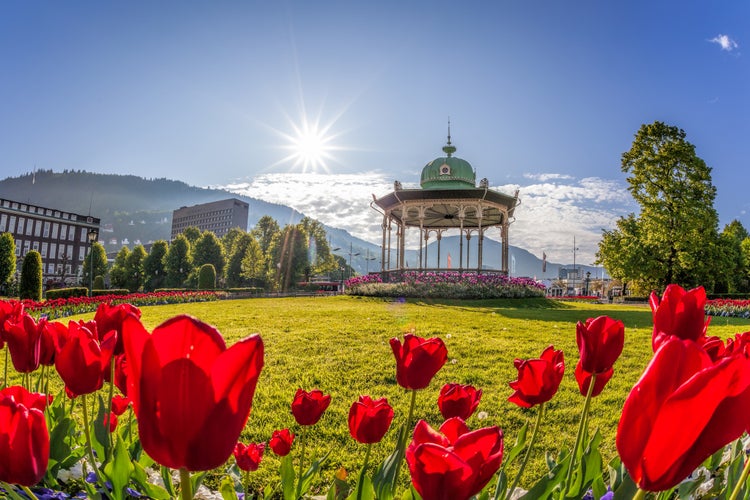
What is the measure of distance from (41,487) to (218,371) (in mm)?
1928

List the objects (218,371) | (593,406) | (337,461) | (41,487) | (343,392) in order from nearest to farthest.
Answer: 1. (218,371)
2. (41,487)
3. (337,461)
4. (593,406)
5. (343,392)

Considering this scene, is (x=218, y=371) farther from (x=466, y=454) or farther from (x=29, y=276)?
(x=29, y=276)

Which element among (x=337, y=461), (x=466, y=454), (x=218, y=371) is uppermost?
(x=218, y=371)

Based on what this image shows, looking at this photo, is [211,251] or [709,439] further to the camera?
[211,251]

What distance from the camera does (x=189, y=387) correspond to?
24.7 inches

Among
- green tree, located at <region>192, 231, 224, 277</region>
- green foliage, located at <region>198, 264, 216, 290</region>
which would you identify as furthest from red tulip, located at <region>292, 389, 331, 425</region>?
green tree, located at <region>192, 231, 224, 277</region>

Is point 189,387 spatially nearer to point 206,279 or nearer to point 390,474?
point 390,474

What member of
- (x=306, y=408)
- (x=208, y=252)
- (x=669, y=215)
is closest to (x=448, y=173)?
(x=669, y=215)

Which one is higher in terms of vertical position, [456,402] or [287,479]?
[456,402]

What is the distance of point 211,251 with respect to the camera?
189 ft

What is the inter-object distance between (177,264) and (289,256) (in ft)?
59.1

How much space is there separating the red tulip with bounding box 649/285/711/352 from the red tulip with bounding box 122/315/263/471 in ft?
3.65

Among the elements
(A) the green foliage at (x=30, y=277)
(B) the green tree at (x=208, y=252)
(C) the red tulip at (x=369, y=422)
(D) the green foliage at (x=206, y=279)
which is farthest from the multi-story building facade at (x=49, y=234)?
(C) the red tulip at (x=369, y=422)

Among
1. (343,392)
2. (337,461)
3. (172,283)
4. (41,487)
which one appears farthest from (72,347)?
(172,283)
